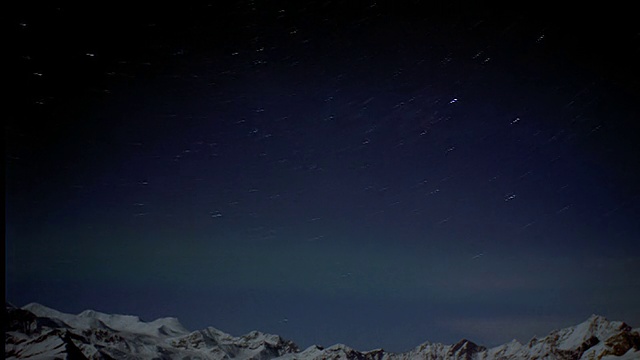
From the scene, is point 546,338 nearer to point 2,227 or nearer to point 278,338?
point 278,338

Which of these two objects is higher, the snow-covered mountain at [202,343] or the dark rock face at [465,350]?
the snow-covered mountain at [202,343]

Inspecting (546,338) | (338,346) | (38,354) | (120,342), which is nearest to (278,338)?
(338,346)

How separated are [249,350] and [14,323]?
8998 centimetres

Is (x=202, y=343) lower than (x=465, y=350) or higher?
higher

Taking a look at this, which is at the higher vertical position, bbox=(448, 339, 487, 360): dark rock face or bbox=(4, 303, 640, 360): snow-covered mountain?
bbox=(4, 303, 640, 360): snow-covered mountain

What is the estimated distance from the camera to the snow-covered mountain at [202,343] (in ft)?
239

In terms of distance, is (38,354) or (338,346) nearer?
(38,354)

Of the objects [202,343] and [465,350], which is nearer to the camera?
[202,343]

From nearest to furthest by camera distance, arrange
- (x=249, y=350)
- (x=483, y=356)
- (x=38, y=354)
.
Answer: (x=38, y=354) → (x=249, y=350) → (x=483, y=356)

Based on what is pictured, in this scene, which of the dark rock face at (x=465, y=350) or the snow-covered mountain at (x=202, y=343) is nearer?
the snow-covered mountain at (x=202, y=343)

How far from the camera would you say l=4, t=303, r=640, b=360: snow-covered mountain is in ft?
239

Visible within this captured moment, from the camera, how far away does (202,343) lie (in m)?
161

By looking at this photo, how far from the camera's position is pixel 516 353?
508 feet

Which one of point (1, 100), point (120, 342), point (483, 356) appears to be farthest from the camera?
point (483, 356)
